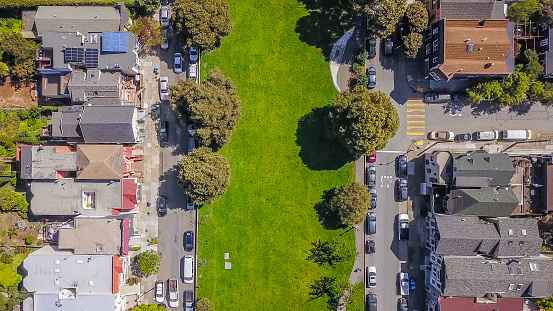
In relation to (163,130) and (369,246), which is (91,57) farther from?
(369,246)

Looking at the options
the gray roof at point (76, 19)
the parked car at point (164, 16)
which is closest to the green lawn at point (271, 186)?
the parked car at point (164, 16)

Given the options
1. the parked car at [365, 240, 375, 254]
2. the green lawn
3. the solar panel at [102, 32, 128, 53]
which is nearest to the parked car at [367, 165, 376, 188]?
the green lawn

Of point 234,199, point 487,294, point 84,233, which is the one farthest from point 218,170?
point 487,294

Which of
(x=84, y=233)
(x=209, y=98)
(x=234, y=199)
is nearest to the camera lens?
(x=209, y=98)

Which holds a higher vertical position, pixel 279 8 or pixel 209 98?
pixel 279 8

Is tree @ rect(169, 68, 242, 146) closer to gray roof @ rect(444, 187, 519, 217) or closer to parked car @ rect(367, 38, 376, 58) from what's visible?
parked car @ rect(367, 38, 376, 58)

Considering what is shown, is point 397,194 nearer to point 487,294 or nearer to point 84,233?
point 487,294
